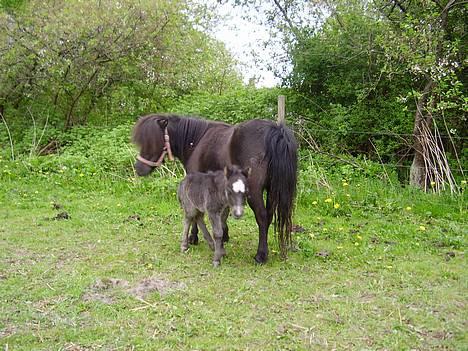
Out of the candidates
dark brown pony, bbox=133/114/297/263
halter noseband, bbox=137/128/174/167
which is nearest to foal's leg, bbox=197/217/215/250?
dark brown pony, bbox=133/114/297/263

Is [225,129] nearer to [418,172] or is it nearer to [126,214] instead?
[126,214]

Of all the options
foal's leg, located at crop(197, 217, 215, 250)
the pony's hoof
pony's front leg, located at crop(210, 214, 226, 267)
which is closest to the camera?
pony's front leg, located at crop(210, 214, 226, 267)

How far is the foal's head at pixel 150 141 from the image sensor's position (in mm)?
5309

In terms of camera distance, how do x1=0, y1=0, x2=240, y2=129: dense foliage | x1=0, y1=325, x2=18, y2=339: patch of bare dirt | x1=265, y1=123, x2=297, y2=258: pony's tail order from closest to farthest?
x1=0, y1=325, x2=18, y2=339: patch of bare dirt → x1=265, y1=123, x2=297, y2=258: pony's tail → x1=0, y1=0, x2=240, y2=129: dense foliage

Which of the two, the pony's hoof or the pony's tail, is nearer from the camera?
the pony's tail

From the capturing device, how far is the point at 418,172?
26.4ft

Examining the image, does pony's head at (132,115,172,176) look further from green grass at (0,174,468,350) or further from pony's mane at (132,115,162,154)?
green grass at (0,174,468,350)

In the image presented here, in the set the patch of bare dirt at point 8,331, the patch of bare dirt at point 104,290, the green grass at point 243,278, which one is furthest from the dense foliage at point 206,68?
the patch of bare dirt at point 8,331

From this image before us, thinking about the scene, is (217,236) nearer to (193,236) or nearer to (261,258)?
(261,258)

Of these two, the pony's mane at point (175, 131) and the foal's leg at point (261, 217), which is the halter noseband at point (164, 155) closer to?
the pony's mane at point (175, 131)

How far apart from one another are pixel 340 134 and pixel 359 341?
6.55m

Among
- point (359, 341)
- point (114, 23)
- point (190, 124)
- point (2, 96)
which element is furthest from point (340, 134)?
point (2, 96)

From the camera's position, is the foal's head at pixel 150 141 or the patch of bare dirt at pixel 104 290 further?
the foal's head at pixel 150 141

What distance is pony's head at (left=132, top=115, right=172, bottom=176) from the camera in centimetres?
530
